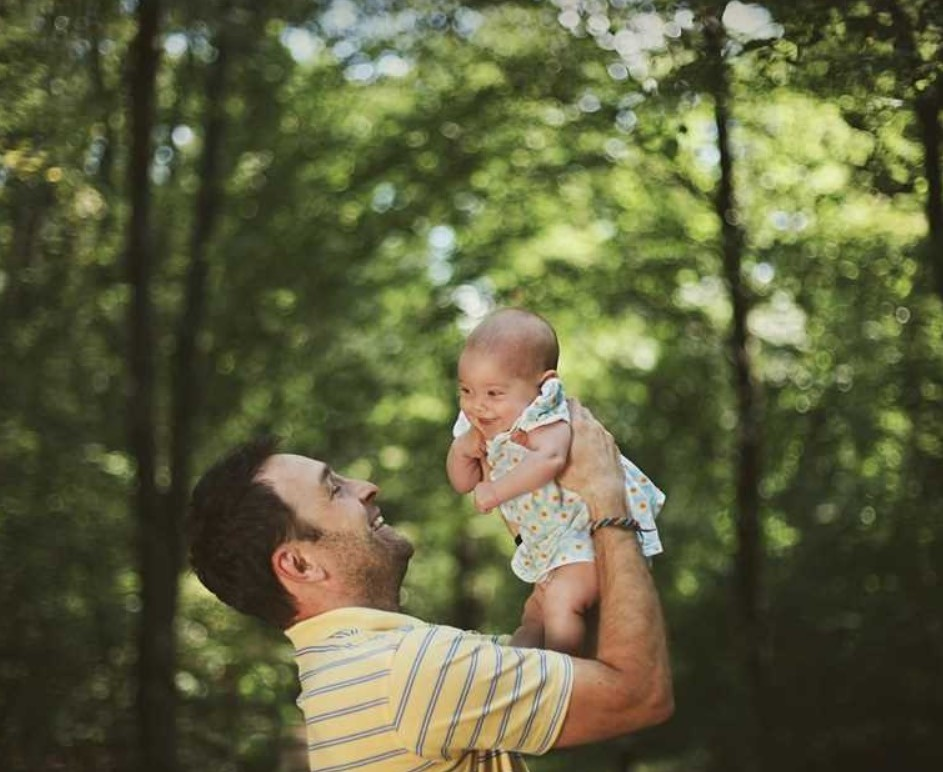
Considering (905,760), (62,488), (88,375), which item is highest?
(88,375)

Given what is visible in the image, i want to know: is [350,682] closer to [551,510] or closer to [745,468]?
[551,510]

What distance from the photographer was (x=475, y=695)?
296 cm

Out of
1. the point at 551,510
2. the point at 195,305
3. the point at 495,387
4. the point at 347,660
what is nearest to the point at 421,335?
the point at 195,305

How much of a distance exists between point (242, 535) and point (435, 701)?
0.61m

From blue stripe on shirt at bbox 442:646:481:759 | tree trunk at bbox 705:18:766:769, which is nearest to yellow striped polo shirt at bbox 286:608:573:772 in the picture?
blue stripe on shirt at bbox 442:646:481:759

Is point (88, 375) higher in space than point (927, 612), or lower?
higher

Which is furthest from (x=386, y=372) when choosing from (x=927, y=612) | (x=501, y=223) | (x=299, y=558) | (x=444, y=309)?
(x=299, y=558)

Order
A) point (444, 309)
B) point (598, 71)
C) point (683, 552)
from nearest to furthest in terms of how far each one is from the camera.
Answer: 1. point (598, 71)
2. point (444, 309)
3. point (683, 552)

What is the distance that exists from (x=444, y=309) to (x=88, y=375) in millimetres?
4368

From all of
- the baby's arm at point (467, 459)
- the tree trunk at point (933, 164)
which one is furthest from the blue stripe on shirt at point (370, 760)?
the tree trunk at point (933, 164)

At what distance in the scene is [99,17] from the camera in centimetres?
810

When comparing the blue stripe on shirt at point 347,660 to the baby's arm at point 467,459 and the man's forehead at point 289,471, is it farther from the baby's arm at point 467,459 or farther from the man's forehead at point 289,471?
the baby's arm at point 467,459

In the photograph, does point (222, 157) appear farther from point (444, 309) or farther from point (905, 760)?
point (905, 760)

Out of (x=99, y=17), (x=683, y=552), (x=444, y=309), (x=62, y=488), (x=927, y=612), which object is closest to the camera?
(x=99, y=17)
